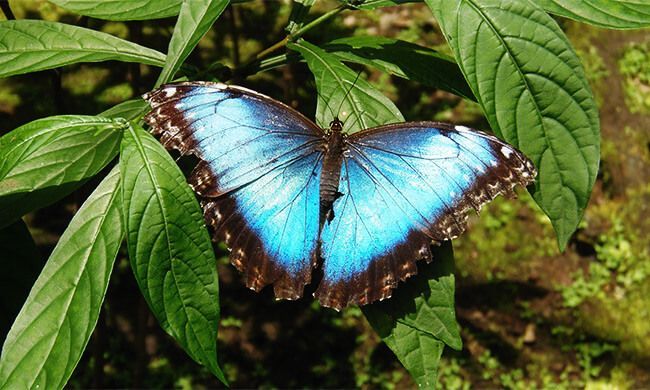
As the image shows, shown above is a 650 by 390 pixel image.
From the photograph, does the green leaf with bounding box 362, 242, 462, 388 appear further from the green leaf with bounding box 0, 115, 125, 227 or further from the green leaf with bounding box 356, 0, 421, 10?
the green leaf with bounding box 0, 115, 125, 227

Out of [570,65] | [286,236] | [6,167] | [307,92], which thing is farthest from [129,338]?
[570,65]

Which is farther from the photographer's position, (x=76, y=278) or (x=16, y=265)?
(x=16, y=265)

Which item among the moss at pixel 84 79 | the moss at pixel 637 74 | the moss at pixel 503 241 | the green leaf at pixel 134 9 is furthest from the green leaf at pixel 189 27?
the moss at pixel 637 74

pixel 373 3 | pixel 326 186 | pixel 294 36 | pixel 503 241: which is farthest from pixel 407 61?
pixel 503 241

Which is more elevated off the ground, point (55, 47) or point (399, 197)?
point (55, 47)

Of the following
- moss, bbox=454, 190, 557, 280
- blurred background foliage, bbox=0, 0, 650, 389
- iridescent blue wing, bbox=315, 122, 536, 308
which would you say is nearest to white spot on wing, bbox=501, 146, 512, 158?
iridescent blue wing, bbox=315, 122, 536, 308

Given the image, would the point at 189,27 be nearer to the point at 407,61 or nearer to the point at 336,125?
the point at 336,125
